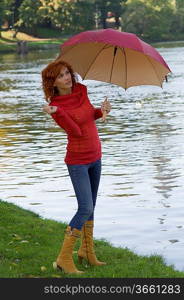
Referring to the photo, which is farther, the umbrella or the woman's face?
the umbrella

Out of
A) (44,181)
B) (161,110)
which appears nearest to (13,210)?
(44,181)

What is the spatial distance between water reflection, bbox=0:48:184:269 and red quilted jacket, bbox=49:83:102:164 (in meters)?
2.23

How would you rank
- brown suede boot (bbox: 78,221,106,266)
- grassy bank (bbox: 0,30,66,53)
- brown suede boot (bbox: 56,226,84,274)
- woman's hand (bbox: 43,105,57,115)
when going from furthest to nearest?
grassy bank (bbox: 0,30,66,53)
brown suede boot (bbox: 78,221,106,266)
brown suede boot (bbox: 56,226,84,274)
woman's hand (bbox: 43,105,57,115)

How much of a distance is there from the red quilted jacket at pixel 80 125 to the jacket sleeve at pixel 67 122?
1 cm

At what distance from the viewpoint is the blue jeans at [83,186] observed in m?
8.56

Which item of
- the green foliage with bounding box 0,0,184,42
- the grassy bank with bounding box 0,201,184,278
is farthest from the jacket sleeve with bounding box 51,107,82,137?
the green foliage with bounding box 0,0,184,42

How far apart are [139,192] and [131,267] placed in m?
5.85

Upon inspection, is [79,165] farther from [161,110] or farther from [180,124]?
[161,110]

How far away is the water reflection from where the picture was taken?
1202 cm

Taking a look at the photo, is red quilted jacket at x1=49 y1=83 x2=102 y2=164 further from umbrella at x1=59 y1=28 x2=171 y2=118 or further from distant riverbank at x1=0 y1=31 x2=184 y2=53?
distant riverbank at x1=0 y1=31 x2=184 y2=53

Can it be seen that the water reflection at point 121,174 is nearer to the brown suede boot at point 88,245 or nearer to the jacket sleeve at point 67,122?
the brown suede boot at point 88,245

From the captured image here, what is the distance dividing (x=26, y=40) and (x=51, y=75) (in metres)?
126

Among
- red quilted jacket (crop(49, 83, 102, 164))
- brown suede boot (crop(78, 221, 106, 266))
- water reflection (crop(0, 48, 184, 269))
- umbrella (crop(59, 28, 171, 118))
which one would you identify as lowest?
water reflection (crop(0, 48, 184, 269))

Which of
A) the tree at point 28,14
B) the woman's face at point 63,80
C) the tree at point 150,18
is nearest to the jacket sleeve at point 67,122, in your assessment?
the woman's face at point 63,80
